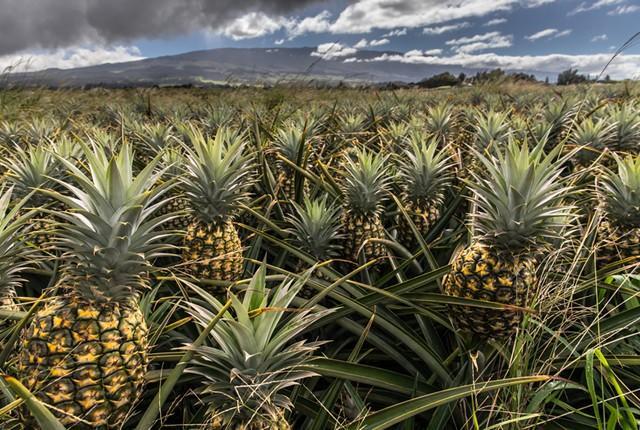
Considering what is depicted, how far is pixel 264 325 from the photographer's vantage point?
1.10 m

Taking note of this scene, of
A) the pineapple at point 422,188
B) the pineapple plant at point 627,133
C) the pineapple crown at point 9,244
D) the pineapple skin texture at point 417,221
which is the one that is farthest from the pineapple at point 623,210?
the pineapple crown at point 9,244

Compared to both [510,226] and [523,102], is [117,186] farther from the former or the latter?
[523,102]

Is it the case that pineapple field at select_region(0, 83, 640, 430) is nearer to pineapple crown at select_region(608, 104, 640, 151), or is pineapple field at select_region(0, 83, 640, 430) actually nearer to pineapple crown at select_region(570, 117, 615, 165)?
pineapple crown at select_region(570, 117, 615, 165)

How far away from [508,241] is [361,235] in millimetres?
910

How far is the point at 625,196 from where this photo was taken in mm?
2053

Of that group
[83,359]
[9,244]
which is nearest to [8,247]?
[9,244]

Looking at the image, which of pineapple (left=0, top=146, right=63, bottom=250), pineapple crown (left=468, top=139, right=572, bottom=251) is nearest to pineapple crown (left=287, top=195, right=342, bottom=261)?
pineapple crown (left=468, top=139, right=572, bottom=251)

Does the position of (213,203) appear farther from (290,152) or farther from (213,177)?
(290,152)

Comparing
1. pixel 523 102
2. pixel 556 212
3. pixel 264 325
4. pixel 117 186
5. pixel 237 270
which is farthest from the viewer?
pixel 523 102

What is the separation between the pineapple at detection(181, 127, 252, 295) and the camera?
1970 millimetres

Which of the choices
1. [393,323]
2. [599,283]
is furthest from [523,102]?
[393,323]

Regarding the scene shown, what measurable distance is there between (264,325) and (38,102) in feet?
27.1

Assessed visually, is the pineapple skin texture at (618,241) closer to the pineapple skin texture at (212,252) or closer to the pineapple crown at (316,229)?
the pineapple crown at (316,229)

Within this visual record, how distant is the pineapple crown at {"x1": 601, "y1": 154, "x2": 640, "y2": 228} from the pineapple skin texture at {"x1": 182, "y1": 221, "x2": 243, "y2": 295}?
79.9 inches
